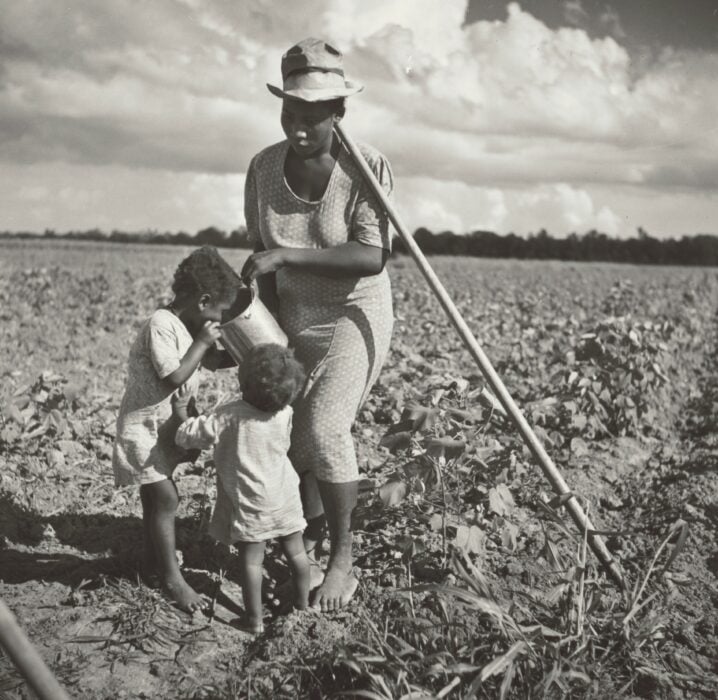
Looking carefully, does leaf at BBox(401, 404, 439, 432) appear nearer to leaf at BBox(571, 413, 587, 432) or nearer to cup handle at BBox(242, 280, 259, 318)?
cup handle at BBox(242, 280, 259, 318)

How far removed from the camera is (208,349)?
2.73 m

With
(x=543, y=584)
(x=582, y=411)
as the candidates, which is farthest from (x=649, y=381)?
(x=543, y=584)

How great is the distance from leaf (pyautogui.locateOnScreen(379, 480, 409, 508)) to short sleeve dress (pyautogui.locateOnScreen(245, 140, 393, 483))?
13 cm

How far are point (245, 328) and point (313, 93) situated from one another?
29.6 inches

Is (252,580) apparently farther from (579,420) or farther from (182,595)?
(579,420)

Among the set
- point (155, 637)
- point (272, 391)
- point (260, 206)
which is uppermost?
point (260, 206)

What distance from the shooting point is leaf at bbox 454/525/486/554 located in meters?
2.72

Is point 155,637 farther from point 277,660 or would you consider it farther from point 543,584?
point 543,584

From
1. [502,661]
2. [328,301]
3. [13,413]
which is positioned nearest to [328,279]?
[328,301]

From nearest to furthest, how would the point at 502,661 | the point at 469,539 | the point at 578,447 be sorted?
the point at 502,661 < the point at 469,539 < the point at 578,447

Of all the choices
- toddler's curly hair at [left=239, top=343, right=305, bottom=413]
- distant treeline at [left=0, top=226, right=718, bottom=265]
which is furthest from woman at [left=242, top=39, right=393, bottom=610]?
distant treeline at [left=0, top=226, right=718, bottom=265]

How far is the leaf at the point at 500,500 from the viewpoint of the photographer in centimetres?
286

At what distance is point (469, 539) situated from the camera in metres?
2.74

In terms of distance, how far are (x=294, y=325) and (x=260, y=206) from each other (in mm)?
422
